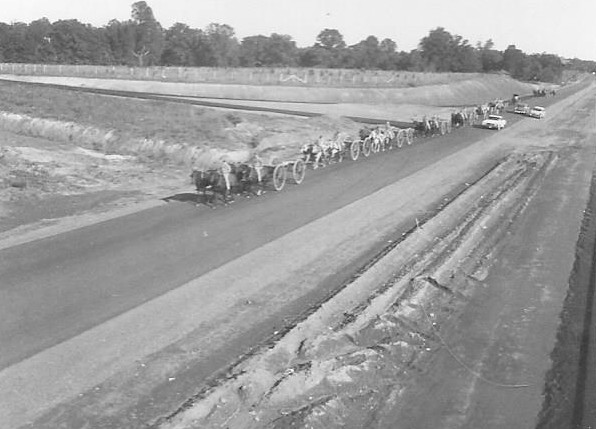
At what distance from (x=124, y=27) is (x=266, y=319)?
137215 millimetres

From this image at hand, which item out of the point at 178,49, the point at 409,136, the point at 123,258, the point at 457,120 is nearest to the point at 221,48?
the point at 178,49

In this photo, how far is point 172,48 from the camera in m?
137

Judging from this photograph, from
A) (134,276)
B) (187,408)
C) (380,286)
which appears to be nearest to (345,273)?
(380,286)

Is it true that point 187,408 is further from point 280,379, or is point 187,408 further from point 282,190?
point 282,190

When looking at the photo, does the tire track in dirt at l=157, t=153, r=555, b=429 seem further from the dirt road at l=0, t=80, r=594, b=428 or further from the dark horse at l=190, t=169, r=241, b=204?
the dark horse at l=190, t=169, r=241, b=204

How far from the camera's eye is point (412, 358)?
9469 mm

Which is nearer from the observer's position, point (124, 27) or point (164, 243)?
point (164, 243)

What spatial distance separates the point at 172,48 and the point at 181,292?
133 metres

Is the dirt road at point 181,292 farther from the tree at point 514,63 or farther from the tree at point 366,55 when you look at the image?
the tree at point 514,63

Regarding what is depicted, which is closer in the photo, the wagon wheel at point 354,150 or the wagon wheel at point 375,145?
the wagon wheel at point 354,150

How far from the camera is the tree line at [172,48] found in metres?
127

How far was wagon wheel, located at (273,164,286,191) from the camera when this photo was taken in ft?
65.1

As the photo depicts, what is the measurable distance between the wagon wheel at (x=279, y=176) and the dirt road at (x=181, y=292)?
50cm

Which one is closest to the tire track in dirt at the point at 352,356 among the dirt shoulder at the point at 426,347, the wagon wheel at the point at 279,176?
the dirt shoulder at the point at 426,347
